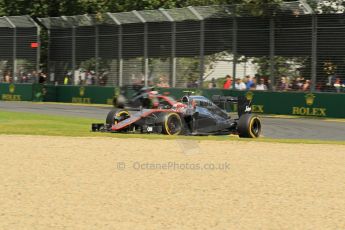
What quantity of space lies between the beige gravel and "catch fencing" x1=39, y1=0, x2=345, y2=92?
13192mm

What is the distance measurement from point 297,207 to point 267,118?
19.1 meters

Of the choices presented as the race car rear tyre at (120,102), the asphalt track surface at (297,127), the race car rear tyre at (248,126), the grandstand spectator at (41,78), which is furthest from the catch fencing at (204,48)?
the race car rear tyre at (248,126)

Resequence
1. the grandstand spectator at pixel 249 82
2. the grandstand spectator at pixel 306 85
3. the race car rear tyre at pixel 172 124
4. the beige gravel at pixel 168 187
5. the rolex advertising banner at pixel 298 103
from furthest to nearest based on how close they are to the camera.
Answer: the grandstand spectator at pixel 249 82 → the grandstand spectator at pixel 306 85 → the rolex advertising banner at pixel 298 103 → the race car rear tyre at pixel 172 124 → the beige gravel at pixel 168 187

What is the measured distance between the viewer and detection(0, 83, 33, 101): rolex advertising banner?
40.6 metres

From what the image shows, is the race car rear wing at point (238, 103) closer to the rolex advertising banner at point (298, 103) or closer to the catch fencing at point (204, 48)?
the rolex advertising banner at point (298, 103)

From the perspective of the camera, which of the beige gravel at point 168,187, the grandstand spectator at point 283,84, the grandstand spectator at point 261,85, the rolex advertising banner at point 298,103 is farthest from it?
the grandstand spectator at point 261,85

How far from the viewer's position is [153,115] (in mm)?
18859

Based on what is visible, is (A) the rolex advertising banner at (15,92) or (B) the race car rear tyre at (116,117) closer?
(B) the race car rear tyre at (116,117)

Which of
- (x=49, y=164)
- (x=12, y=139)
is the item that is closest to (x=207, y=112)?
(x=12, y=139)

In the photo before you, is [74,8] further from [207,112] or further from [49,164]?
[49,164]

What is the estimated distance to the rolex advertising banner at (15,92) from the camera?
133 feet

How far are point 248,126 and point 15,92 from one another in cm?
2483

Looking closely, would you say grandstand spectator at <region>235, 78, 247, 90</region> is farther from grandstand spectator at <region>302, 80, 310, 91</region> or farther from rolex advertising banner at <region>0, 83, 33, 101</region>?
rolex advertising banner at <region>0, 83, 33, 101</region>

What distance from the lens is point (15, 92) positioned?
41.2 m
